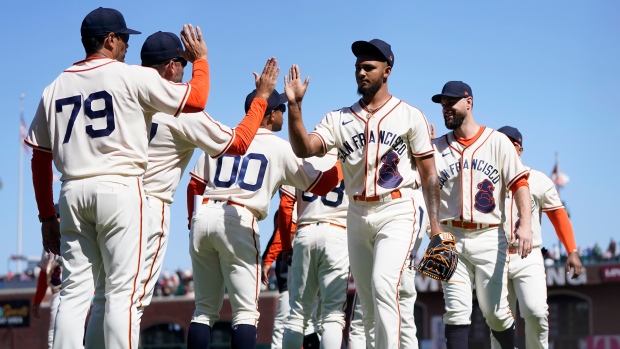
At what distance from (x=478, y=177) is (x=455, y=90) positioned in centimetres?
100

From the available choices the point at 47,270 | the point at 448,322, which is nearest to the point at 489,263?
the point at 448,322

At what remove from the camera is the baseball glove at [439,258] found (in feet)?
27.0

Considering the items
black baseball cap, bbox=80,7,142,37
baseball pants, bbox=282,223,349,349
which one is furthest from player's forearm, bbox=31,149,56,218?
baseball pants, bbox=282,223,349,349

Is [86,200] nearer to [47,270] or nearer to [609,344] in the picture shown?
[47,270]

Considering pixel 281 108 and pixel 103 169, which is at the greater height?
pixel 281 108

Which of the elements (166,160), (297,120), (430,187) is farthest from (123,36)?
(430,187)

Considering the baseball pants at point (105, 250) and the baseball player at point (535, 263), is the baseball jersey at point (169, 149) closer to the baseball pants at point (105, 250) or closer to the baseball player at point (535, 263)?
the baseball pants at point (105, 250)

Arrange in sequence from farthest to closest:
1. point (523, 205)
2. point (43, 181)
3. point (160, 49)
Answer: point (523, 205), point (160, 49), point (43, 181)

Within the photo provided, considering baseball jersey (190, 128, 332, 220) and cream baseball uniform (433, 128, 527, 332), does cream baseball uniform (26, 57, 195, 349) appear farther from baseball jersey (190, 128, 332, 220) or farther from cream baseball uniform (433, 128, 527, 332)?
cream baseball uniform (433, 128, 527, 332)

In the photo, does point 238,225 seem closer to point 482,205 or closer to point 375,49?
point 375,49

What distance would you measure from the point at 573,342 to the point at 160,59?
100 ft

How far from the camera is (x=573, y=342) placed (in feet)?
116

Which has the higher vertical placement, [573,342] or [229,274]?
[229,274]

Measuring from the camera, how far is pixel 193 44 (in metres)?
7.38
